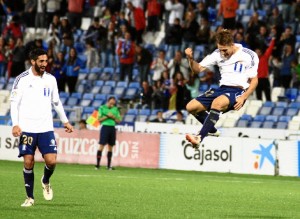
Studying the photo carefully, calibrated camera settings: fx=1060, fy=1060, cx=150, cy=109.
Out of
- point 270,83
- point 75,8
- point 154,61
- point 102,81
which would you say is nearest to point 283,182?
point 270,83

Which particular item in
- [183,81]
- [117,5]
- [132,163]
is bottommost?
[132,163]

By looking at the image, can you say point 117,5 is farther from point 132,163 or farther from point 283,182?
point 283,182

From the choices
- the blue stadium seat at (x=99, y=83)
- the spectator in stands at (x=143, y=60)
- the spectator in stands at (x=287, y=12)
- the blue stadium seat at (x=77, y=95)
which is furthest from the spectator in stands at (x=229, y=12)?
the blue stadium seat at (x=77, y=95)

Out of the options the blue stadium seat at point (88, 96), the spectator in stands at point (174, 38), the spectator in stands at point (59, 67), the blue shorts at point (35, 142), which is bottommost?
the blue stadium seat at point (88, 96)

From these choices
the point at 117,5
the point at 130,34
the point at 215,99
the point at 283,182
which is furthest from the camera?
the point at 117,5

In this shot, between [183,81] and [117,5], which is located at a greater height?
[117,5]

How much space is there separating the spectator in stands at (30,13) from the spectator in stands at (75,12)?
1893mm

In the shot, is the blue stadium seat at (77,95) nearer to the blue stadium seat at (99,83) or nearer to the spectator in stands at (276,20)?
the blue stadium seat at (99,83)

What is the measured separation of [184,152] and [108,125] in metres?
2.30

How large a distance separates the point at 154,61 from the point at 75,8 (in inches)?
204

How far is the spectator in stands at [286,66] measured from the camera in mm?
31438

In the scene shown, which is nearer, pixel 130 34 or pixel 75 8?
pixel 130 34

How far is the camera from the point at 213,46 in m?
33.5

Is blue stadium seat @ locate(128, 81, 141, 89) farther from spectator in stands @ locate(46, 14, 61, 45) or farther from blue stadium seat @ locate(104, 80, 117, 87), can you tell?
spectator in stands @ locate(46, 14, 61, 45)
